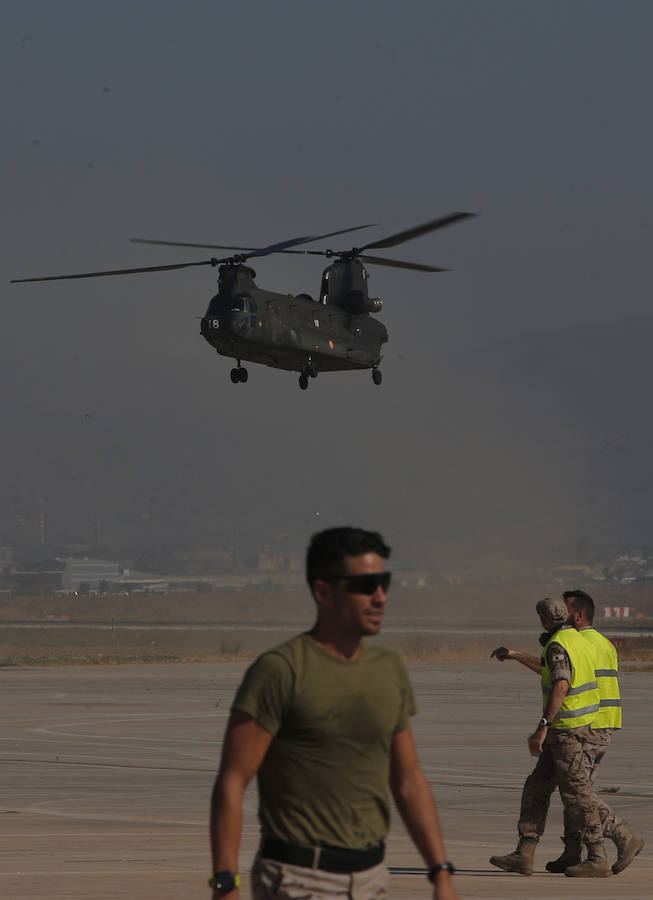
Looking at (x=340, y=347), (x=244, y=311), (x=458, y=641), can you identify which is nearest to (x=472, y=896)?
(x=244, y=311)

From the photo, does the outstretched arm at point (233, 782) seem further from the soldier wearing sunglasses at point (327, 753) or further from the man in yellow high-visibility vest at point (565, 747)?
the man in yellow high-visibility vest at point (565, 747)

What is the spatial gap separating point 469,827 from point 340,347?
34061 millimetres

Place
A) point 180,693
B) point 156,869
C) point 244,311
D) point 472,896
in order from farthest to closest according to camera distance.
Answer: point 244,311, point 180,693, point 156,869, point 472,896

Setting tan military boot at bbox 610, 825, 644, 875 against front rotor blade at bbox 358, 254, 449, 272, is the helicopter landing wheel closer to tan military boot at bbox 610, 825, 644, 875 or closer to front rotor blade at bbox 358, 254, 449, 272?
front rotor blade at bbox 358, 254, 449, 272

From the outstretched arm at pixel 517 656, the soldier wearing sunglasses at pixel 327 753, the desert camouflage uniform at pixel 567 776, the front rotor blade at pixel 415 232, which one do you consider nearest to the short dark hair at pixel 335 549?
the soldier wearing sunglasses at pixel 327 753

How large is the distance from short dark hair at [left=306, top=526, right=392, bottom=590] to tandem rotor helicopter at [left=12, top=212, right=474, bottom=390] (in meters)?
34.8

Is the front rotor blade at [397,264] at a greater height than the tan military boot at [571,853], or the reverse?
the front rotor blade at [397,264]

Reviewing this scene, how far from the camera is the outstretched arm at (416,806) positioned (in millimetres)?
7246

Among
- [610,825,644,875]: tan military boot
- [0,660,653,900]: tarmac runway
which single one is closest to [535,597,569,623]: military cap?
[610,825,644,875]: tan military boot

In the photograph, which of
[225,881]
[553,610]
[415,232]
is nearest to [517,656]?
[553,610]

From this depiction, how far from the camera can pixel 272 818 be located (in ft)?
23.6

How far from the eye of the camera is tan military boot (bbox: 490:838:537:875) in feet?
47.6

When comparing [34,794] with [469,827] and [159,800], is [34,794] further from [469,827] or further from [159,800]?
[469,827]

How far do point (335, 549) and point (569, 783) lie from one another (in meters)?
7.91
